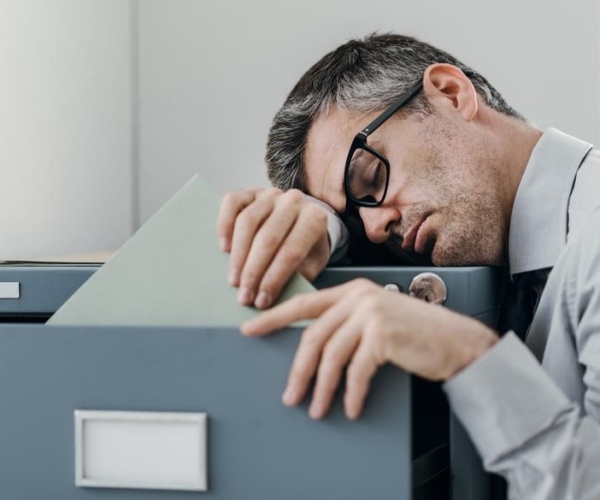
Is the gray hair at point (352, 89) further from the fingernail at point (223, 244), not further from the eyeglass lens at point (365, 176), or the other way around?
the fingernail at point (223, 244)

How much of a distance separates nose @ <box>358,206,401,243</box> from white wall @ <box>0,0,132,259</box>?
1.72 ft

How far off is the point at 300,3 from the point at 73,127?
50 cm

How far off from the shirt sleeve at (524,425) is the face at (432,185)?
317 mm

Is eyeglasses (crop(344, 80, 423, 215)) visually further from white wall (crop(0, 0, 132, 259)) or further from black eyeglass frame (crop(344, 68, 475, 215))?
white wall (crop(0, 0, 132, 259))

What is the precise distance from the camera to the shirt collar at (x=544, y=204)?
2.54 feet

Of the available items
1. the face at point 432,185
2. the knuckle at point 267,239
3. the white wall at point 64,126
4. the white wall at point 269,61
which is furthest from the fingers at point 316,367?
the white wall at point 269,61

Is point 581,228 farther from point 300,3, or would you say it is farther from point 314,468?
point 300,3

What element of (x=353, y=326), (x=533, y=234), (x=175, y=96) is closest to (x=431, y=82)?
(x=533, y=234)

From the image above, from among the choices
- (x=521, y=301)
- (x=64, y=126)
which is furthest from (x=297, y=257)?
(x=64, y=126)

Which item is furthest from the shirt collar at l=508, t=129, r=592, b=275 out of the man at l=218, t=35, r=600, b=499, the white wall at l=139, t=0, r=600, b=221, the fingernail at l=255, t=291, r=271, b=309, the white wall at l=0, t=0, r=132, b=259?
the white wall at l=0, t=0, r=132, b=259

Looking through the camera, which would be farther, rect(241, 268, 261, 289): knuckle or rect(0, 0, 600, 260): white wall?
rect(0, 0, 600, 260): white wall

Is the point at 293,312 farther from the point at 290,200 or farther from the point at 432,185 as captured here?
the point at 432,185

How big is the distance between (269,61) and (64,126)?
1.43 feet

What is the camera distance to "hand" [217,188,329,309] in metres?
0.51
